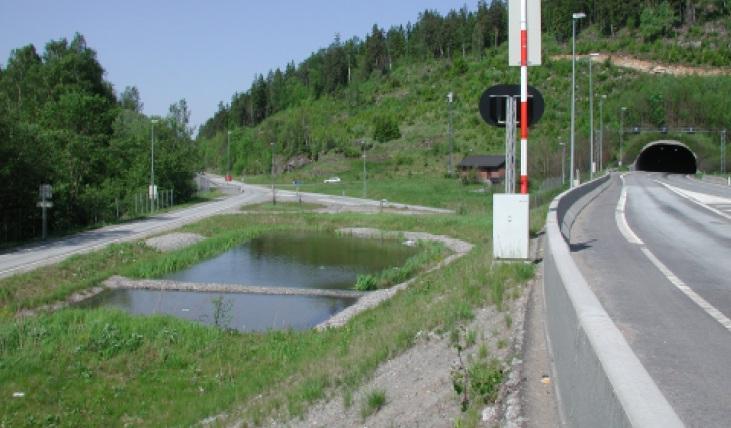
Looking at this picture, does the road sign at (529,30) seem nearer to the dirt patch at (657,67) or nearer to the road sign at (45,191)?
the road sign at (45,191)

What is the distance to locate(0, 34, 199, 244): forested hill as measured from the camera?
4241 centimetres

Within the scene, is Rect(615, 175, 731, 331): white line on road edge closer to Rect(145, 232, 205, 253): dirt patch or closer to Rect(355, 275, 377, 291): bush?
Rect(355, 275, 377, 291): bush

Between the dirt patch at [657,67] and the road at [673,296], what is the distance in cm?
12298

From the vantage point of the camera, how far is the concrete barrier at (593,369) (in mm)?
3793

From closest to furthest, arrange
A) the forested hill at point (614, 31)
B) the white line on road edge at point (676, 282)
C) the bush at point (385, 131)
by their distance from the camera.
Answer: the white line on road edge at point (676, 282), the bush at point (385, 131), the forested hill at point (614, 31)

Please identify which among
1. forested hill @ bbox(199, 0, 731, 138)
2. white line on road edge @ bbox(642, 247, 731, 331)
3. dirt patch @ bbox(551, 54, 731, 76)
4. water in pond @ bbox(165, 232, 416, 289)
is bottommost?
water in pond @ bbox(165, 232, 416, 289)

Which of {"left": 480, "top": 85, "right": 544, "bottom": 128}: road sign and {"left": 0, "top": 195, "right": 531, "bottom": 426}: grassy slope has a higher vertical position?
{"left": 480, "top": 85, "right": 544, "bottom": 128}: road sign

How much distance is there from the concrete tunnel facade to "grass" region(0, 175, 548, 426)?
316 feet

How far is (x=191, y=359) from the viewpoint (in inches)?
671

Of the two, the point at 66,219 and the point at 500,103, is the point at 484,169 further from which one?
the point at 500,103

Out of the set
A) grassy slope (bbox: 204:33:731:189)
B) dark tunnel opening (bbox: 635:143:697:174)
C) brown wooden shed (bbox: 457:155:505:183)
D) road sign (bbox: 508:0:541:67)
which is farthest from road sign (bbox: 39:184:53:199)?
dark tunnel opening (bbox: 635:143:697:174)

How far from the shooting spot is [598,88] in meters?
134

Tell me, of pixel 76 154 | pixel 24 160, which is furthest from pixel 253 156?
pixel 24 160

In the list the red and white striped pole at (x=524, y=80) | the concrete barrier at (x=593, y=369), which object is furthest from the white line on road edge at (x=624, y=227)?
the concrete barrier at (x=593, y=369)
